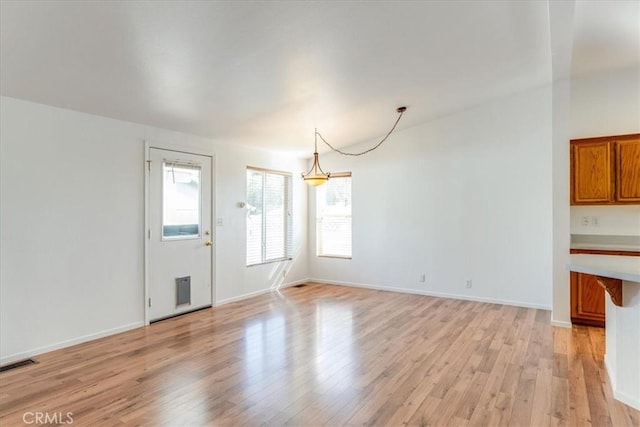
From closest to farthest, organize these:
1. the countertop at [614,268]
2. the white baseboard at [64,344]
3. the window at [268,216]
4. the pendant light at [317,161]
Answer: the countertop at [614,268], the white baseboard at [64,344], the pendant light at [317,161], the window at [268,216]

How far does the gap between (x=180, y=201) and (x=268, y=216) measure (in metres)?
1.79

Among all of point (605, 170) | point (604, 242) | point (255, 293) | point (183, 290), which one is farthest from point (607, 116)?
point (183, 290)

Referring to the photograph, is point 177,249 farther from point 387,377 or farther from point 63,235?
point 387,377

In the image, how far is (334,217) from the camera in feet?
23.0

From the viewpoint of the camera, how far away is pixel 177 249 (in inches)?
191

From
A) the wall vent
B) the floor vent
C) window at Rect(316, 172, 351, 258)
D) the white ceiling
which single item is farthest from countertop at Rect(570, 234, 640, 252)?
the floor vent

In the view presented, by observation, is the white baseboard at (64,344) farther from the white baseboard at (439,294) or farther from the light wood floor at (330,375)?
the white baseboard at (439,294)

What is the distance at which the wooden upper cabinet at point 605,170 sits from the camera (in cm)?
438

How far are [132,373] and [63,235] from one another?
5.31ft

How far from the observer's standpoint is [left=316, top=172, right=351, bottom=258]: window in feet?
22.5

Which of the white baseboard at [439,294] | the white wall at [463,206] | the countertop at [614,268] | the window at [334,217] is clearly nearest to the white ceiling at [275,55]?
the white wall at [463,206]

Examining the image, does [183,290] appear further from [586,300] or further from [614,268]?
[586,300]

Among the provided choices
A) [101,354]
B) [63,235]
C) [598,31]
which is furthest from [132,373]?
[598,31]

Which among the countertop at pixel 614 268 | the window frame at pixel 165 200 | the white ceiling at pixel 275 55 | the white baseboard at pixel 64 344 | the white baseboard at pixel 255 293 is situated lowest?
the white baseboard at pixel 64 344
